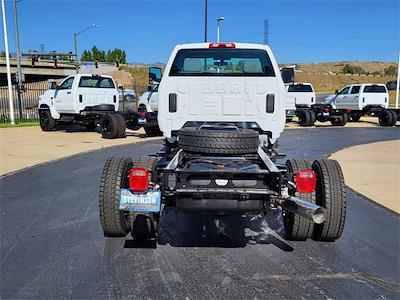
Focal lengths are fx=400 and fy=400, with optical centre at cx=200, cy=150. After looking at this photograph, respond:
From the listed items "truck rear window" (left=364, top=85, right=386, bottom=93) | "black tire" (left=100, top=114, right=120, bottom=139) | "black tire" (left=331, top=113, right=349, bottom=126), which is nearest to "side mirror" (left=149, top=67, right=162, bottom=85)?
"black tire" (left=100, top=114, right=120, bottom=139)

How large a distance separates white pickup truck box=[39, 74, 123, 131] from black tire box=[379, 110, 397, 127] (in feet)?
45.7

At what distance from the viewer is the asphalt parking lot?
11.1 ft

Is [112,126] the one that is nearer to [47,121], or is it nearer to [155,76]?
[47,121]

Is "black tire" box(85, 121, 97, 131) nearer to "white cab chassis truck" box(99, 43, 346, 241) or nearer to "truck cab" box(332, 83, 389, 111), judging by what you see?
"white cab chassis truck" box(99, 43, 346, 241)

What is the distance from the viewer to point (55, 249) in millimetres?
4234

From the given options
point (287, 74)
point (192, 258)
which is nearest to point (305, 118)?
point (287, 74)

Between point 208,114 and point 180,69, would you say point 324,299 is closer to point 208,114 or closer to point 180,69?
point 208,114

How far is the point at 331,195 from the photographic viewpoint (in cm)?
404

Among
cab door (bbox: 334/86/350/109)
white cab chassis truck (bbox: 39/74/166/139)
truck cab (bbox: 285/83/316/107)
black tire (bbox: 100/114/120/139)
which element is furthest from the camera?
truck cab (bbox: 285/83/316/107)

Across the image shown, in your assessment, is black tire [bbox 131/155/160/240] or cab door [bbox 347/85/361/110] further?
cab door [bbox 347/85/361/110]

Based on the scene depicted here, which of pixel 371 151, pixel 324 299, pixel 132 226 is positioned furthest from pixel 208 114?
pixel 371 151

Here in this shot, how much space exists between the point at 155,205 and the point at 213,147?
0.88 meters

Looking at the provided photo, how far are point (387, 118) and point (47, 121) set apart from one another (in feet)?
54.7

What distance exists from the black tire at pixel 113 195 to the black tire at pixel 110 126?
9.96 m
